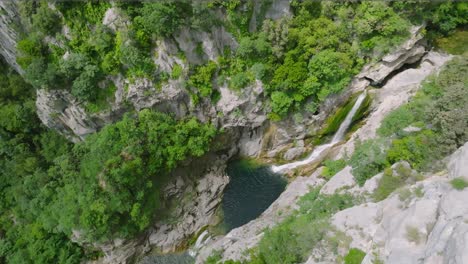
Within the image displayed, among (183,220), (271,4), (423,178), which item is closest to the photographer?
(423,178)

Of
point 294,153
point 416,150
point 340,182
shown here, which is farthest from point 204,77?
point 416,150

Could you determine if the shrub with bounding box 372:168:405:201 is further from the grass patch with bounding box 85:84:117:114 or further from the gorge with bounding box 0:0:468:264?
the grass patch with bounding box 85:84:117:114

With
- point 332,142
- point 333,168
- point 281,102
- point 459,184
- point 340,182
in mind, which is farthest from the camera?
point 332,142

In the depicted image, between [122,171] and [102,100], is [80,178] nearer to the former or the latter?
[122,171]

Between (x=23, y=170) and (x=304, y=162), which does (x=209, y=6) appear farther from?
(x=23, y=170)

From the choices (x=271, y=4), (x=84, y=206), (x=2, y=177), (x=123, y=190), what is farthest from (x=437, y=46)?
(x=2, y=177)

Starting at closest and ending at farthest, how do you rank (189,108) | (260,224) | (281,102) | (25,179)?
1. (260,224)
2. (25,179)
3. (281,102)
4. (189,108)

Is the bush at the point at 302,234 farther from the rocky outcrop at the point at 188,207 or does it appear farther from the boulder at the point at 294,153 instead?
the rocky outcrop at the point at 188,207
